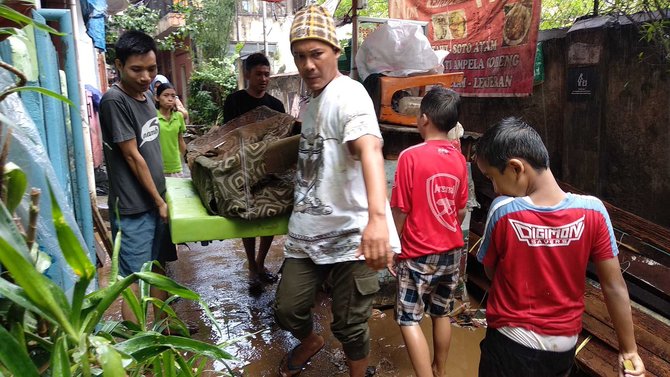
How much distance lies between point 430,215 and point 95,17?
235 inches

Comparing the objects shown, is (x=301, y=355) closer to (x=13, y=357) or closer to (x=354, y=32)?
(x=13, y=357)

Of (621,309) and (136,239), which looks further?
(136,239)

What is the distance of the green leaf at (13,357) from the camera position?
89cm

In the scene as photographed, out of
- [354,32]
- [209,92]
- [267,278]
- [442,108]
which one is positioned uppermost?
[209,92]

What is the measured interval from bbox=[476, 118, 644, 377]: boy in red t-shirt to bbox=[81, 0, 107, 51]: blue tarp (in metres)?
6.21

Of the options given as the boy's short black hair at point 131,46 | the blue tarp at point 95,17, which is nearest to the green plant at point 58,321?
the boy's short black hair at point 131,46

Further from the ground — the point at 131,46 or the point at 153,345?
the point at 131,46

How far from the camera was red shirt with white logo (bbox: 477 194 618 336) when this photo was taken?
1.66m

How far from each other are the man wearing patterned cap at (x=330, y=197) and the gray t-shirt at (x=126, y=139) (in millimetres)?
1000

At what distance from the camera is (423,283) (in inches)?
108

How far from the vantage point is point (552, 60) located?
4578 millimetres

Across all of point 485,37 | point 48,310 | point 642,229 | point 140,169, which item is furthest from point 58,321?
point 485,37

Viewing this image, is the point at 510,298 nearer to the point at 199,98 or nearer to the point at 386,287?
the point at 386,287

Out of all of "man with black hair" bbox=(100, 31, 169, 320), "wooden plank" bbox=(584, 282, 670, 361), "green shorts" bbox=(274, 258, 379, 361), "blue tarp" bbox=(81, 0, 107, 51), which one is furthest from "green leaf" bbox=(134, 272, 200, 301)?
"blue tarp" bbox=(81, 0, 107, 51)
